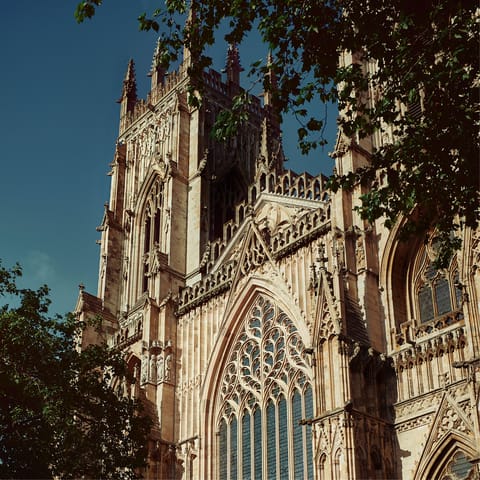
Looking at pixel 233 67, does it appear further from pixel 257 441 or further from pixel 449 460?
pixel 449 460

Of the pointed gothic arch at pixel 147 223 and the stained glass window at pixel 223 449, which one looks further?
the pointed gothic arch at pixel 147 223

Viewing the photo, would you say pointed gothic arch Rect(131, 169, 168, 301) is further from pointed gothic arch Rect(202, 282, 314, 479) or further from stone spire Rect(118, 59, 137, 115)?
pointed gothic arch Rect(202, 282, 314, 479)

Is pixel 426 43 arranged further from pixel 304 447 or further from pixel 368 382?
pixel 304 447

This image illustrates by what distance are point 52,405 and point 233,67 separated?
25.9 meters

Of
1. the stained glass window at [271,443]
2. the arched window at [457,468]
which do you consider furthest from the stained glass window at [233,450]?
the arched window at [457,468]

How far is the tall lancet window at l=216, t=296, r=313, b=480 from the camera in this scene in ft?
76.9

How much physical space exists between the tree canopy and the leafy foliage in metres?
8.31

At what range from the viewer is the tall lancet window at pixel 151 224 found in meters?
36.4

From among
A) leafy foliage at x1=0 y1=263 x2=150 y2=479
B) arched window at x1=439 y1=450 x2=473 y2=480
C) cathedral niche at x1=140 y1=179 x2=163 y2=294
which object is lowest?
arched window at x1=439 y1=450 x2=473 y2=480

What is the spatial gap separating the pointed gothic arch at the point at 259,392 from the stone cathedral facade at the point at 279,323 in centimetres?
4

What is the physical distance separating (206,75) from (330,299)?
2143cm

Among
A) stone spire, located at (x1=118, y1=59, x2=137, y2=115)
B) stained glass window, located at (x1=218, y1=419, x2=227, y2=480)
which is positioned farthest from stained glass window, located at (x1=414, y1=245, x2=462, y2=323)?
stone spire, located at (x1=118, y1=59, x2=137, y2=115)

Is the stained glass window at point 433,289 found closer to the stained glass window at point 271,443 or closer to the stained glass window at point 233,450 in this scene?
the stained glass window at point 271,443

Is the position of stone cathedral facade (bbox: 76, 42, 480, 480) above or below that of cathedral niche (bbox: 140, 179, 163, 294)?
below
